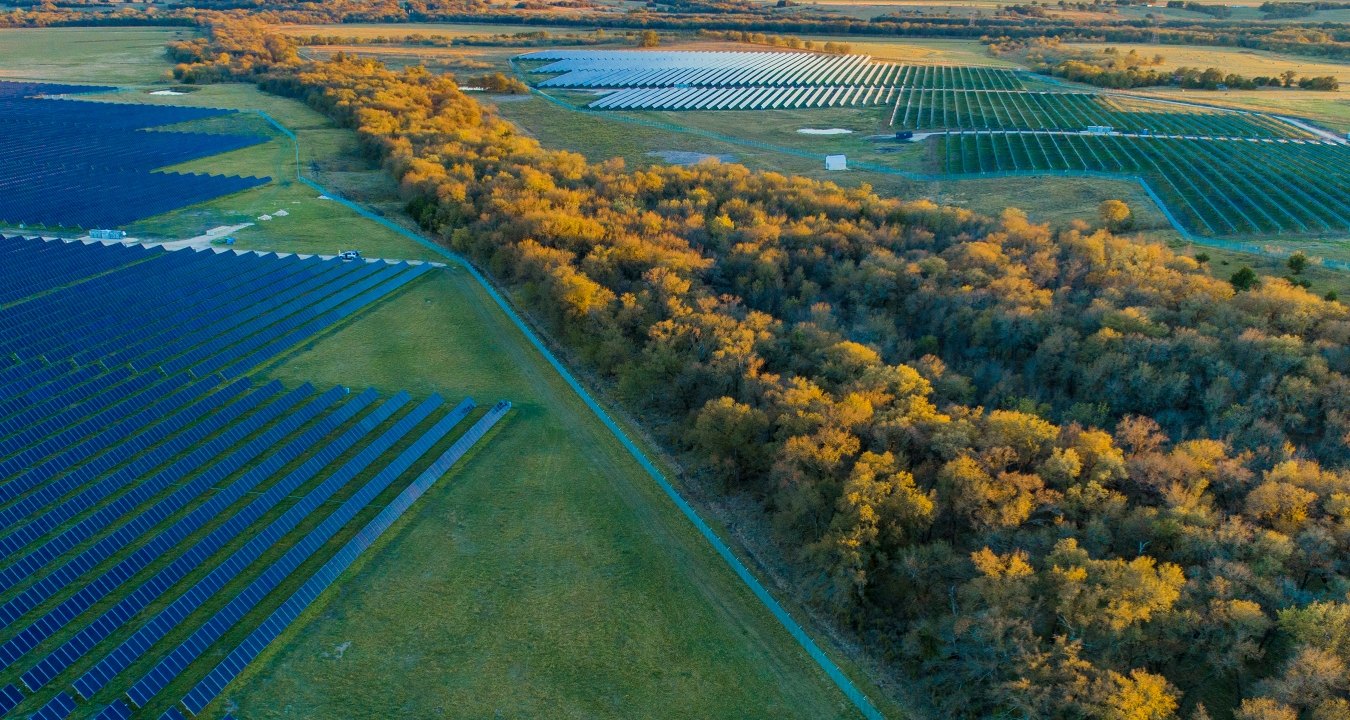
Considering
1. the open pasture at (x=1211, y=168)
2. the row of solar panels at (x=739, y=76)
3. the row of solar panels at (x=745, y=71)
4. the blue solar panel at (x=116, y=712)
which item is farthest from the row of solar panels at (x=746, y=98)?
the blue solar panel at (x=116, y=712)

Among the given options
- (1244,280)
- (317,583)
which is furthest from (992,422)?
(1244,280)

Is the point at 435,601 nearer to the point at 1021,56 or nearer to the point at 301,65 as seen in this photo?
the point at 301,65

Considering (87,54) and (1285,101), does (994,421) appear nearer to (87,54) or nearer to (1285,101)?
(1285,101)

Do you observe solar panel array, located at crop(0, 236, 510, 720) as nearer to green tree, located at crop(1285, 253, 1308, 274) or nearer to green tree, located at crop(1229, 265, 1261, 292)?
green tree, located at crop(1229, 265, 1261, 292)

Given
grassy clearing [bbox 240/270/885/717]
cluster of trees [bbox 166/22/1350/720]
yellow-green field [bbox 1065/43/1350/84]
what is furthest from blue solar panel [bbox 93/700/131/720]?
yellow-green field [bbox 1065/43/1350/84]

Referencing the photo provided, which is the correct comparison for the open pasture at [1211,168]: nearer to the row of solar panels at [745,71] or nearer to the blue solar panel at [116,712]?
the row of solar panels at [745,71]
